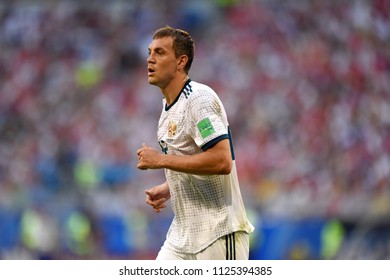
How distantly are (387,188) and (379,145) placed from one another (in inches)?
23.7

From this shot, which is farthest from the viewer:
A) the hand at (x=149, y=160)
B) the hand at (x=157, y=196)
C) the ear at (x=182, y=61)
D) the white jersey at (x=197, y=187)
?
the hand at (x=157, y=196)

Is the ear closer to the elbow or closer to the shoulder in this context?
the shoulder

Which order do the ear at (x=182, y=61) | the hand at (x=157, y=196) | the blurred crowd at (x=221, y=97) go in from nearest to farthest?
the ear at (x=182, y=61) < the hand at (x=157, y=196) < the blurred crowd at (x=221, y=97)

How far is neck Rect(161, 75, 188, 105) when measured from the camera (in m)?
4.77

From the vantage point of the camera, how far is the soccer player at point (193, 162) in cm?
446

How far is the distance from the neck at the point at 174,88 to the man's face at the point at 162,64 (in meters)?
0.03

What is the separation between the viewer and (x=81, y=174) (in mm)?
11102

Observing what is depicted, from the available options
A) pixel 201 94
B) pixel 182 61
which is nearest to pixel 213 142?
pixel 201 94

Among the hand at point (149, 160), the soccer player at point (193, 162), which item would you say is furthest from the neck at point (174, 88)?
the hand at point (149, 160)

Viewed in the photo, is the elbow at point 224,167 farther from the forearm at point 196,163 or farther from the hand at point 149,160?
the hand at point 149,160

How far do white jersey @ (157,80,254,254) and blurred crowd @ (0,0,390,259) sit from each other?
510cm

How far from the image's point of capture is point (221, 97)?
11.1m

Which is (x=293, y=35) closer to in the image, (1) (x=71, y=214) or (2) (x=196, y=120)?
(1) (x=71, y=214)

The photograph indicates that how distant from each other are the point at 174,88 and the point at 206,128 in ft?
1.38
